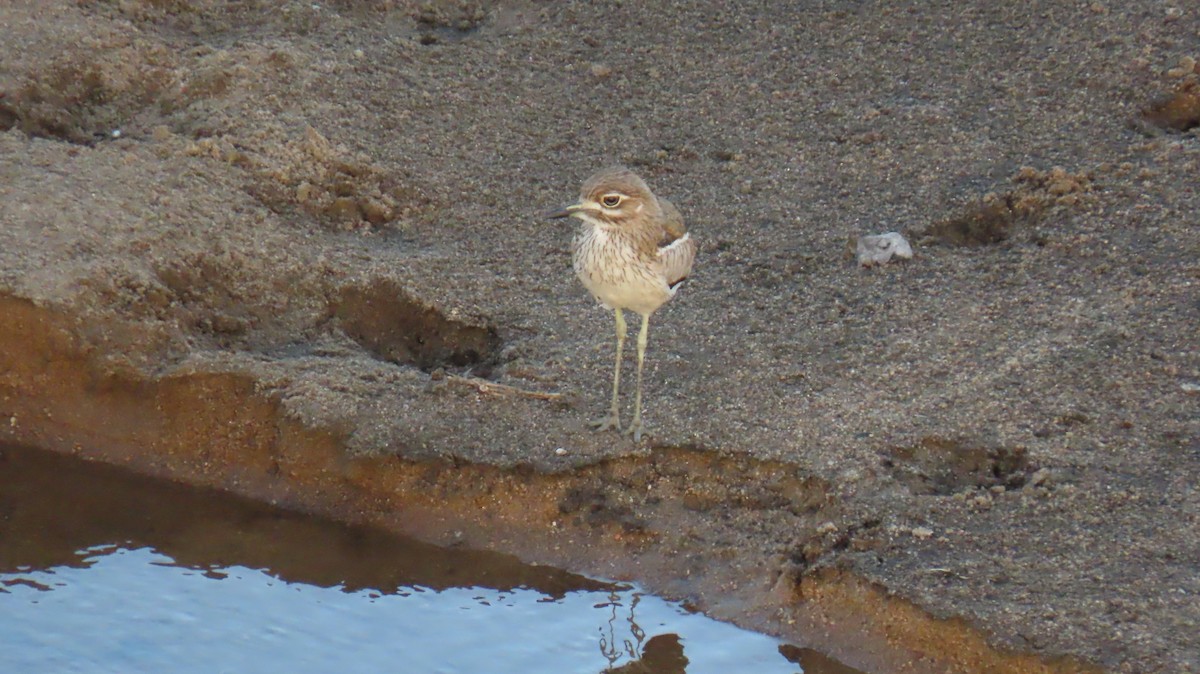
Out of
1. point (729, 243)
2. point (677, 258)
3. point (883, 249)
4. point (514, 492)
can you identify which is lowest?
point (514, 492)

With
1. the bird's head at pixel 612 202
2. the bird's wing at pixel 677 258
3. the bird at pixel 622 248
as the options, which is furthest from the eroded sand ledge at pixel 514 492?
the bird's head at pixel 612 202

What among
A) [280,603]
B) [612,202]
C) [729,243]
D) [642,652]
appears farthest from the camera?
[729,243]

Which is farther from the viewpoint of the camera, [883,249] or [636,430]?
[883,249]

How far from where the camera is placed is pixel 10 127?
7.55 meters

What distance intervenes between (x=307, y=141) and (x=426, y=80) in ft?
3.84

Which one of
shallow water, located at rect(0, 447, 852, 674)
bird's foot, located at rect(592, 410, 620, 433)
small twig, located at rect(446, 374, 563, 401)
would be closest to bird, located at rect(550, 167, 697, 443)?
Answer: bird's foot, located at rect(592, 410, 620, 433)

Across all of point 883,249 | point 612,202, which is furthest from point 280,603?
point 883,249

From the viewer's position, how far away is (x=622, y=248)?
5883 mm

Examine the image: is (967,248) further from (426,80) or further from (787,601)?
(426,80)

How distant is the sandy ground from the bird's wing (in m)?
0.51

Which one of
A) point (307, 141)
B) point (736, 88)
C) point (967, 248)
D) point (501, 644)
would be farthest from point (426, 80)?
point (501, 644)

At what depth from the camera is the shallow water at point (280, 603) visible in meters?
5.26

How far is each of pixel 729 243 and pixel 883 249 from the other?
795 mm

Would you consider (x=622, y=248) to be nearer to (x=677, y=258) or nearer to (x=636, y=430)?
(x=677, y=258)
